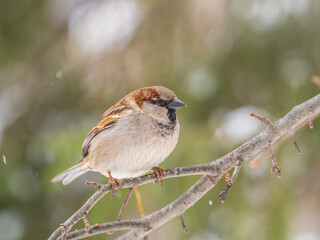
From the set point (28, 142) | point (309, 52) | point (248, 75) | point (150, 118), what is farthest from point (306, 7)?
point (28, 142)

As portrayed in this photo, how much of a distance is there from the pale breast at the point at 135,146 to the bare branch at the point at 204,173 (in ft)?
1.05

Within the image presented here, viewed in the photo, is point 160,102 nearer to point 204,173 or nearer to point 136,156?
point 136,156

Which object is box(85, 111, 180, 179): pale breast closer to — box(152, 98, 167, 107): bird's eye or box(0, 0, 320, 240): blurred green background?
box(152, 98, 167, 107): bird's eye

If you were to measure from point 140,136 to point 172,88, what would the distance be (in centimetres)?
73

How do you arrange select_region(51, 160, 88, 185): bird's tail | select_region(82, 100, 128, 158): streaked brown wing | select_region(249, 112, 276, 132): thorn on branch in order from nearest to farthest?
select_region(249, 112, 276, 132): thorn on branch
select_region(82, 100, 128, 158): streaked brown wing
select_region(51, 160, 88, 185): bird's tail

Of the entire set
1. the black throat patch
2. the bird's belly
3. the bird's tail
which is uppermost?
the bird's tail

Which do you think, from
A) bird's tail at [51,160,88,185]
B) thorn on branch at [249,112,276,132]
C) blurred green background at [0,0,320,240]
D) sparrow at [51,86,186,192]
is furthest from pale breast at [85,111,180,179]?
thorn on branch at [249,112,276,132]

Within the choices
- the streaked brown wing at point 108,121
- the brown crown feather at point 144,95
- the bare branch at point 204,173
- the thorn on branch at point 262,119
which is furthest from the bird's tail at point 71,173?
the thorn on branch at point 262,119

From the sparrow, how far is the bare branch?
29cm

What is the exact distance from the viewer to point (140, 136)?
1629mm

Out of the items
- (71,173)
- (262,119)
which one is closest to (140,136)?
(71,173)

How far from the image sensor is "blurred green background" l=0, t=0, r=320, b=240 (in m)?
1.97

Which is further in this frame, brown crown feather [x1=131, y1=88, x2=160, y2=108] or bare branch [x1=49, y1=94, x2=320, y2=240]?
brown crown feather [x1=131, y1=88, x2=160, y2=108]

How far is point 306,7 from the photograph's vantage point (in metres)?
2.05
